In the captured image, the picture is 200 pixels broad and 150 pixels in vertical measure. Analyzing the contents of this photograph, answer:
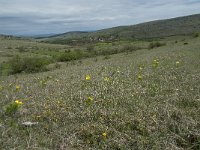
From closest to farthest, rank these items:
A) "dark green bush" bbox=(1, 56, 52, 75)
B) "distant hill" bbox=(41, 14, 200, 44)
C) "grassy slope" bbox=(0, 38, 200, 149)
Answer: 1. "grassy slope" bbox=(0, 38, 200, 149)
2. "dark green bush" bbox=(1, 56, 52, 75)
3. "distant hill" bbox=(41, 14, 200, 44)

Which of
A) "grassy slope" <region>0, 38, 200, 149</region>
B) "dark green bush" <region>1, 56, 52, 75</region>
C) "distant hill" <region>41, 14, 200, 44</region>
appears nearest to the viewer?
"grassy slope" <region>0, 38, 200, 149</region>

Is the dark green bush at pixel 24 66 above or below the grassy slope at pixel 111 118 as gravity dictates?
below

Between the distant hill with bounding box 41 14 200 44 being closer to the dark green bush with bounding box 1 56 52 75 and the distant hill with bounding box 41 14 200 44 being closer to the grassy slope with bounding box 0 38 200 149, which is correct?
the dark green bush with bounding box 1 56 52 75

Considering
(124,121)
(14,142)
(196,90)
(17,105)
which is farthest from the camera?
(196,90)

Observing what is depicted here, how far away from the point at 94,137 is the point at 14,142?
3.98 feet

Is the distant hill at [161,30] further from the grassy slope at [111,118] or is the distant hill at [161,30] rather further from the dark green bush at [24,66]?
the grassy slope at [111,118]

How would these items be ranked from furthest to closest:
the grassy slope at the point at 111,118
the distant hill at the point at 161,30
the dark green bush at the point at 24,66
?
the distant hill at the point at 161,30 < the dark green bush at the point at 24,66 < the grassy slope at the point at 111,118

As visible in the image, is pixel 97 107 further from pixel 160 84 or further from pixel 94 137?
pixel 160 84

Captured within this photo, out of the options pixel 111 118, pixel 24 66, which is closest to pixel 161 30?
pixel 24 66

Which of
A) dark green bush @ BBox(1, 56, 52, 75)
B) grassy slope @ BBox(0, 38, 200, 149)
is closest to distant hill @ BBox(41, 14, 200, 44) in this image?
dark green bush @ BBox(1, 56, 52, 75)

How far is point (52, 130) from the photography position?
490 centimetres

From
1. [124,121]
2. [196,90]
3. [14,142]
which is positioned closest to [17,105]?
[14,142]

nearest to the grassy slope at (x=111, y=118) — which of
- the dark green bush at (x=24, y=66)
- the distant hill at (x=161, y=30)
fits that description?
the dark green bush at (x=24, y=66)

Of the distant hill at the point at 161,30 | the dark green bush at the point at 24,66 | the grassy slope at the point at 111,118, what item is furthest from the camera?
the distant hill at the point at 161,30
